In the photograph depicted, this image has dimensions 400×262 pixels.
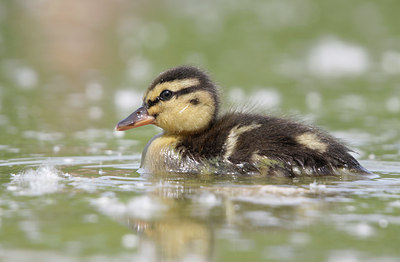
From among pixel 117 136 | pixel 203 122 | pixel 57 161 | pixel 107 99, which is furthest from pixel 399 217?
pixel 107 99

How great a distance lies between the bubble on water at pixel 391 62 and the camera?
14016 millimetres

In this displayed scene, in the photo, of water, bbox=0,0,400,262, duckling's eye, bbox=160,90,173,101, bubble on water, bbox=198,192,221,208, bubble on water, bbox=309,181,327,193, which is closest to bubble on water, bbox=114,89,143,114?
water, bbox=0,0,400,262

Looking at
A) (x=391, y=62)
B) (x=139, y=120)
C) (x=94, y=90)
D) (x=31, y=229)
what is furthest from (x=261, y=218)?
(x=391, y=62)

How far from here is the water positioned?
4.32 metres

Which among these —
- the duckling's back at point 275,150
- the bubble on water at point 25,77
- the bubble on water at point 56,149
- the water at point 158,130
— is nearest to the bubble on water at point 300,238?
the water at point 158,130

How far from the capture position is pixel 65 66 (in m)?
14.8

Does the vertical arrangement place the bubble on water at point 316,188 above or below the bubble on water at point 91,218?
above

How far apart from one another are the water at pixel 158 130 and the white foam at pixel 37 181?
2 centimetres

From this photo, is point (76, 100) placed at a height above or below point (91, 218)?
above

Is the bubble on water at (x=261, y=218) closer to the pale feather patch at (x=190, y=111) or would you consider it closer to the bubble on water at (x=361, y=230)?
the bubble on water at (x=361, y=230)

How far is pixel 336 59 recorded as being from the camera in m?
15.8

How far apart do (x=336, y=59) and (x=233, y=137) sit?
986 centimetres

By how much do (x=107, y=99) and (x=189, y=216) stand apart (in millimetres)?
6897

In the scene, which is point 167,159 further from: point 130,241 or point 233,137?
point 130,241
